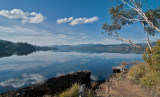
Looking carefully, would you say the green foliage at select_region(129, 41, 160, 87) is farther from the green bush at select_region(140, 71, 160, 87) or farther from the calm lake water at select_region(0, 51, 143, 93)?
the calm lake water at select_region(0, 51, 143, 93)

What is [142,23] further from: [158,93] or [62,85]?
[62,85]

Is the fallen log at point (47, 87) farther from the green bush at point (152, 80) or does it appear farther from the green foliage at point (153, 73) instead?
Result: the green bush at point (152, 80)

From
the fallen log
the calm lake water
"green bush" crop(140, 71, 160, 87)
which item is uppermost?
"green bush" crop(140, 71, 160, 87)

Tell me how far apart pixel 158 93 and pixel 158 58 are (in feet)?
→ 8.93

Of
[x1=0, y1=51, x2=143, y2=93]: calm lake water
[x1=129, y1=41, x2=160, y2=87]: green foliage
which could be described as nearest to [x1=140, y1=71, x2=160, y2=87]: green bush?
[x1=129, y1=41, x2=160, y2=87]: green foliage

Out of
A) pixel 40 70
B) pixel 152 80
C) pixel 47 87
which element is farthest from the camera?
pixel 40 70

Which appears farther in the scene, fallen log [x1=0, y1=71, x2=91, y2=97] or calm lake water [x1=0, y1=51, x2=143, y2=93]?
calm lake water [x1=0, y1=51, x2=143, y2=93]

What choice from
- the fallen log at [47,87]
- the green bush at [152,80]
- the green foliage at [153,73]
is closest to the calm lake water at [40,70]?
the fallen log at [47,87]

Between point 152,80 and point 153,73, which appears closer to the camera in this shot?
point 152,80

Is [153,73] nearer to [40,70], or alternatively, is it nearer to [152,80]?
[152,80]

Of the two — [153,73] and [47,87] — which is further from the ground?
[153,73]

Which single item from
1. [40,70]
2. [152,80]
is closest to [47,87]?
[152,80]

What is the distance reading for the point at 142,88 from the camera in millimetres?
5742

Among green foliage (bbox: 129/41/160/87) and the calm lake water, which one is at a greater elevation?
green foliage (bbox: 129/41/160/87)
